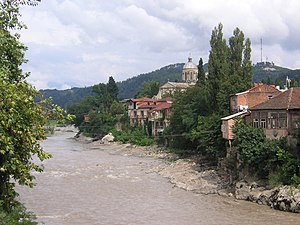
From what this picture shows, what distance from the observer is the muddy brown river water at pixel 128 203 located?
65.3 feet

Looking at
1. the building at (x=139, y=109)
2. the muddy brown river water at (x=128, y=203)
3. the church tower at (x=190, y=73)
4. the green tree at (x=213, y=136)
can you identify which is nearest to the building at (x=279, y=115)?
the green tree at (x=213, y=136)

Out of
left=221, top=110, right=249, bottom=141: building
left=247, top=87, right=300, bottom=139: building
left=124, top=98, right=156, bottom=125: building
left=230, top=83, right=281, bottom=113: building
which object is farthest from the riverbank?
left=124, top=98, right=156, bottom=125: building

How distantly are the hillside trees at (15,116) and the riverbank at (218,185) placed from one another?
1442 cm

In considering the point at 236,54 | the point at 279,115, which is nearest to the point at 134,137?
the point at 236,54

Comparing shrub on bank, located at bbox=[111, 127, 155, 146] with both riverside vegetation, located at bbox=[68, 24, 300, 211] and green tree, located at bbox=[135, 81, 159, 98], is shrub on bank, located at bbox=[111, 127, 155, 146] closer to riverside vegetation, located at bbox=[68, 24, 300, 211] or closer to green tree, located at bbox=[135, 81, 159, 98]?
riverside vegetation, located at bbox=[68, 24, 300, 211]

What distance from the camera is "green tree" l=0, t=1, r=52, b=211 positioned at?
331 inches

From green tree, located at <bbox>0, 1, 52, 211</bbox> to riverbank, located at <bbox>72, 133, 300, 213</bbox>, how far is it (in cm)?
1442

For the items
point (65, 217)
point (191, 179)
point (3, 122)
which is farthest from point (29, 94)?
point (191, 179)

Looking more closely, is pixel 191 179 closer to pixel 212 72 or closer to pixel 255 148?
pixel 255 148

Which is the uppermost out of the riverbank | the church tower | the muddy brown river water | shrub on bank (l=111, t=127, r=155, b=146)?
the church tower

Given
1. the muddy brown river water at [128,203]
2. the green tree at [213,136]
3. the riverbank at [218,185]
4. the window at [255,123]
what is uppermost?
the window at [255,123]

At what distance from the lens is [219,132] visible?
103 ft

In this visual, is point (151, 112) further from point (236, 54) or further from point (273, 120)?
point (273, 120)

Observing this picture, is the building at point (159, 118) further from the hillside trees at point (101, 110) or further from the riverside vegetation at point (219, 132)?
the hillside trees at point (101, 110)
